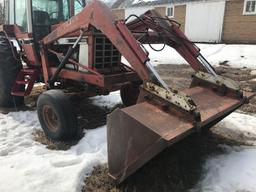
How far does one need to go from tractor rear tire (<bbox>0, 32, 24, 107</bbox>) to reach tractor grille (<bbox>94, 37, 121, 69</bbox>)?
7.35 feet

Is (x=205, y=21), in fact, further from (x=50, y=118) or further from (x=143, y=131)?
(x=143, y=131)

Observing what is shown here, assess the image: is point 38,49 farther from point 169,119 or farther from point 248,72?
point 248,72

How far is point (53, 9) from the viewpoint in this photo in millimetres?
5723

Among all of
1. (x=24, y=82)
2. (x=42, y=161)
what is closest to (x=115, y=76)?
(x=42, y=161)

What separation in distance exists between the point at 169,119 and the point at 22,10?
13.8 ft

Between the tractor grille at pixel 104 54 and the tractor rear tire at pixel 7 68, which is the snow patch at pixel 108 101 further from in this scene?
the tractor rear tire at pixel 7 68

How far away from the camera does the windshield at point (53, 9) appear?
540 cm

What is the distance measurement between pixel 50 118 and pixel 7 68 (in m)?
2.01

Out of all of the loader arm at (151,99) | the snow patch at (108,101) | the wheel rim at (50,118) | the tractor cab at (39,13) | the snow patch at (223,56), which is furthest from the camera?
the snow patch at (223,56)

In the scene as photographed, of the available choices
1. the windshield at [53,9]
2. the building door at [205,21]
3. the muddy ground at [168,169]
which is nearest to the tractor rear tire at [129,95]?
the muddy ground at [168,169]

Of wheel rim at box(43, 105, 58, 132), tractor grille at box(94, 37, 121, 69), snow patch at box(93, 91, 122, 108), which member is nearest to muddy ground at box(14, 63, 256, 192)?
wheel rim at box(43, 105, 58, 132)

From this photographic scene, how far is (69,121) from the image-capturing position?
4203 millimetres

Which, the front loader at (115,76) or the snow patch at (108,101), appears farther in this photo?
the snow patch at (108,101)

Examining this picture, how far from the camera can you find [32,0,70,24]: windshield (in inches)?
213
